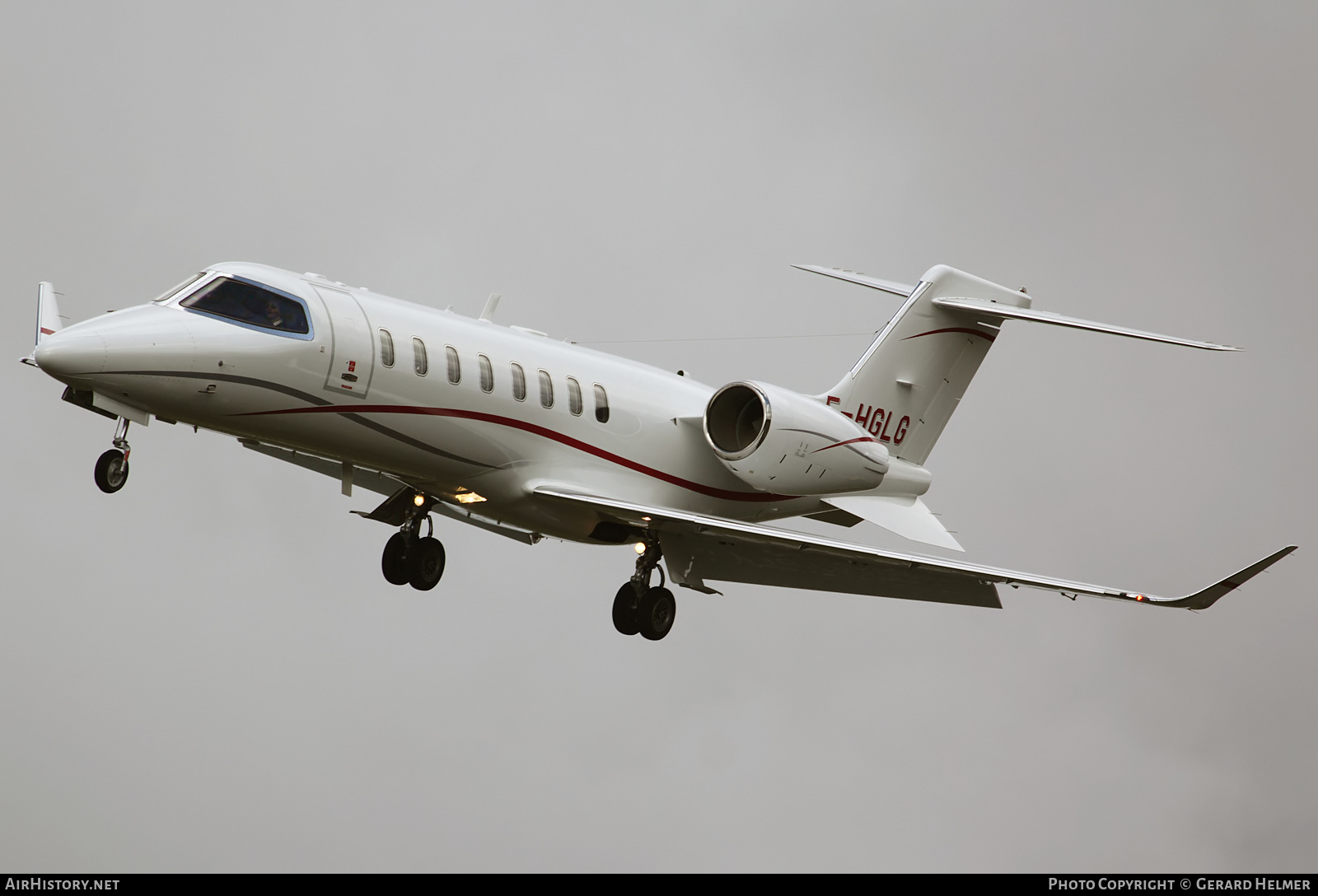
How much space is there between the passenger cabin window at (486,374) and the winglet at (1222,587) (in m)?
7.54

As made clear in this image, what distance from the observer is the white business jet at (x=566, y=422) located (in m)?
17.6

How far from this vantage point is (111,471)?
16.9m

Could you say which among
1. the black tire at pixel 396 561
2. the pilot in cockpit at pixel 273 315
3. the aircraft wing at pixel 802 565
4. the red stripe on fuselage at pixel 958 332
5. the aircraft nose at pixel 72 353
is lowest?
the black tire at pixel 396 561

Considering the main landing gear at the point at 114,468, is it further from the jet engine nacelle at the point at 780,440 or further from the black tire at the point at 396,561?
the jet engine nacelle at the point at 780,440

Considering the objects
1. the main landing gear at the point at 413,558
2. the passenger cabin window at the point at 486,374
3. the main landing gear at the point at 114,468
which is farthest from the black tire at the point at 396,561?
the main landing gear at the point at 114,468

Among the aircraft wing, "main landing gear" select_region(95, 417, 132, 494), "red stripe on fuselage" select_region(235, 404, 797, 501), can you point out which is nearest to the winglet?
the aircraft wing

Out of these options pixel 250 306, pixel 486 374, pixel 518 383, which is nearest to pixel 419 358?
pixel 486 374

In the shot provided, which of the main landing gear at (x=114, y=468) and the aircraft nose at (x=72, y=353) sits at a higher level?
the aircraft nose at (x=72, y=353)

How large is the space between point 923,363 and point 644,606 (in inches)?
232

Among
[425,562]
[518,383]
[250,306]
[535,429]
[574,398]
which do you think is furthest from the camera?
[425,562]

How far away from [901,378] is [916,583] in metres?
3.71

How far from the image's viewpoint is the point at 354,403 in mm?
18453

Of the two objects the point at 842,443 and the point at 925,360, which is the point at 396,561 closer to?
the point at 842,443

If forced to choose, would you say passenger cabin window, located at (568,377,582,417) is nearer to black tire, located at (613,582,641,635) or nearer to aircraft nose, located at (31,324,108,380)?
black tire, located at (613,582,641,635)
